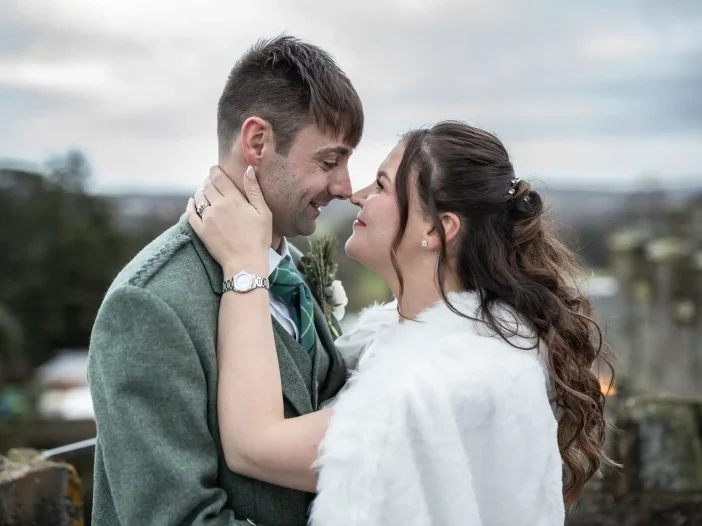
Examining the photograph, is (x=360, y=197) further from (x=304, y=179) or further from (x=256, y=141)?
(x=256, y=141)

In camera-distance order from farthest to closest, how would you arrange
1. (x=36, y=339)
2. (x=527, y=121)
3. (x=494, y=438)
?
(x=36, y=339)
(x=527, y=121)
(x=494, y=438)

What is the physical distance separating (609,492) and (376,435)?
6.07ft

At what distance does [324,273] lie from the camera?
3.15 metres

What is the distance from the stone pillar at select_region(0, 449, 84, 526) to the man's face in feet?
3.81

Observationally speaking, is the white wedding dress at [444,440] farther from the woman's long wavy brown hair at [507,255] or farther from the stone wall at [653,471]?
the stone wall at [653,471]

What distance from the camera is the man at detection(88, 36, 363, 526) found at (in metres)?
2.10

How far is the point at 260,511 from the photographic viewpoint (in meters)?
2.35

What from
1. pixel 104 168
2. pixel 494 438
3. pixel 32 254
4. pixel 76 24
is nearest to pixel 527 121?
pixel 104 168

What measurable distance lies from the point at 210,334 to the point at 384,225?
72 centimetres

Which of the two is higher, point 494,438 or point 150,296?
point 150,296

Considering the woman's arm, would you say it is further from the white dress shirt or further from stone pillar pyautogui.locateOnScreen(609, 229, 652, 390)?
stone pillar pyautogui.locateOnScreen(609, 229, 652, 390)

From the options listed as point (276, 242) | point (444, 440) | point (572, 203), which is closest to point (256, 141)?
point (276, 242)

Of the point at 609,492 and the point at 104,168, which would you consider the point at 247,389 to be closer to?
the point at 609,492

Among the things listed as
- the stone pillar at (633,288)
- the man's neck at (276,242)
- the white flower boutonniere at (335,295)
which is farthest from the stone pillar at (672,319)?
the man's neck at (276,242)
